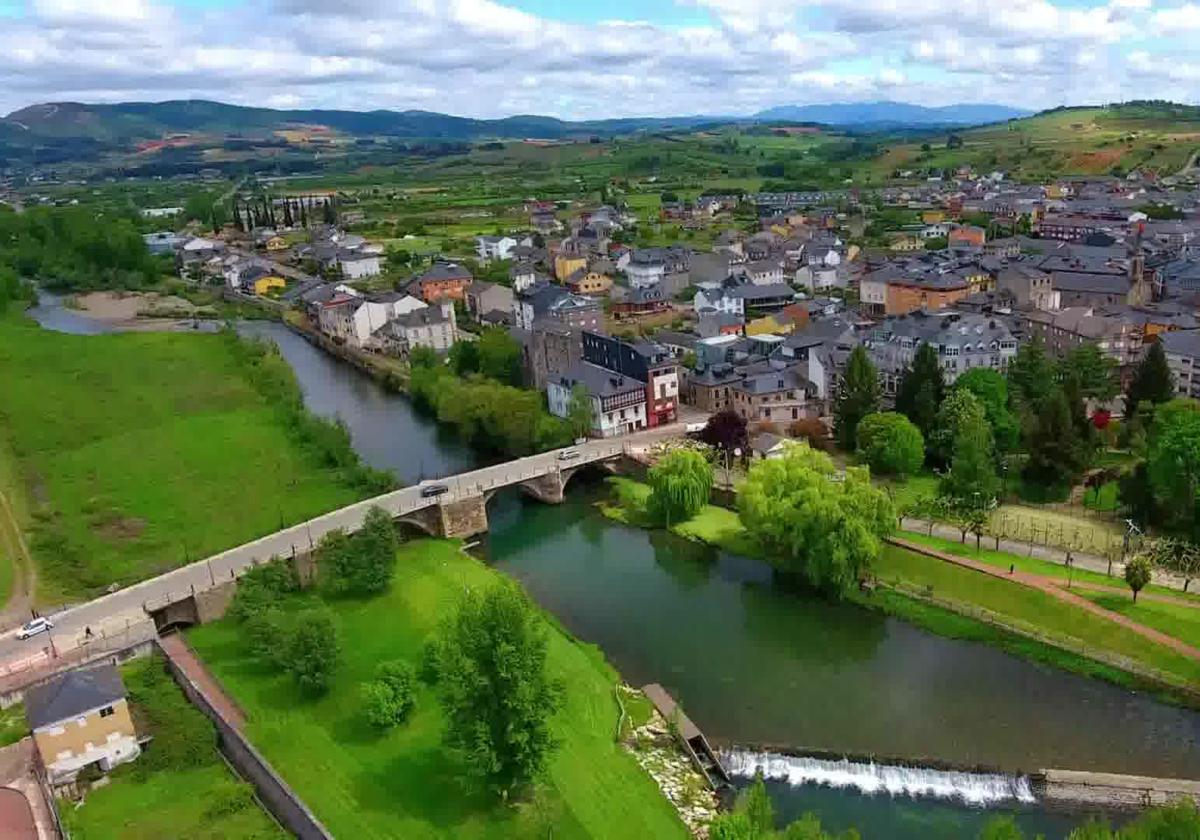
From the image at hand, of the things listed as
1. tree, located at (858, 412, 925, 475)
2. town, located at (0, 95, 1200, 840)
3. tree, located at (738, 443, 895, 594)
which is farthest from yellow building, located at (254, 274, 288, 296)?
tree, located at (738, 443, 895, 594)

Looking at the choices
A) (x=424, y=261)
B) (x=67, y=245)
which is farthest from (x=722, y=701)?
(x=67, y=245)

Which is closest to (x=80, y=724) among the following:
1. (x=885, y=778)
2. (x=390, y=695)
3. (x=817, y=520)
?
(x=390, y=695)

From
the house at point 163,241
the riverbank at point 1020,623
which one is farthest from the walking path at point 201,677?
the house at point 163,241

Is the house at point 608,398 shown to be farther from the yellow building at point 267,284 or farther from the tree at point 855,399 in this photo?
the yellow building at point 267,284

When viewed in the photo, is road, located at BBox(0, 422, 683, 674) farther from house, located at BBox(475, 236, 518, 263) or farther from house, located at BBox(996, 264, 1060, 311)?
house, located at BBox(475, 236, 518, 263)

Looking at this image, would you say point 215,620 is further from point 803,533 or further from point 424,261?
point 424,261

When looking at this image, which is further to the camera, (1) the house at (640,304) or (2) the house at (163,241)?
(2) the house at (163,241)
